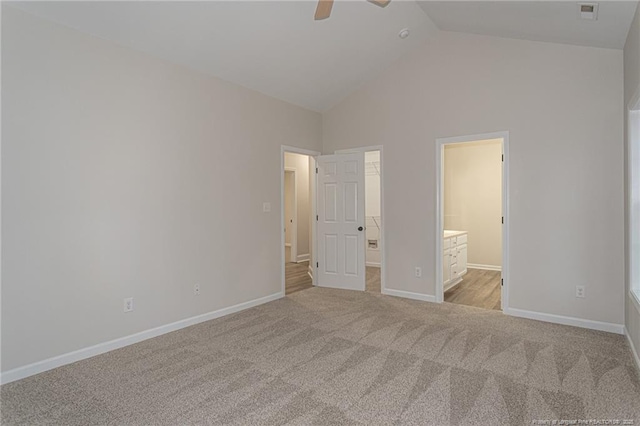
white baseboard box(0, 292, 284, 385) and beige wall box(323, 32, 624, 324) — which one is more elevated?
beige wall box(323, 32, 624, 324)

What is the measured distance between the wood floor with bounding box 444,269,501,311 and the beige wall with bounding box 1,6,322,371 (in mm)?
2781

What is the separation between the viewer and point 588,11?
293 cm

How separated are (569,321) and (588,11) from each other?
117 inches

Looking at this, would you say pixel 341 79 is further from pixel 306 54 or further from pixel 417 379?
pixel 417 379

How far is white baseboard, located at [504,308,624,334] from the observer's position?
3.58 meters

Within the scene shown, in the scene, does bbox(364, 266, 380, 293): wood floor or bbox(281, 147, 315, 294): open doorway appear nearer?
bbox(364, 266, 380, 293): wood floor

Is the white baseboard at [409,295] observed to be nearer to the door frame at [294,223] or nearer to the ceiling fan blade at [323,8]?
the door frame at [294,223]

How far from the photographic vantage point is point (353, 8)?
12.0 ft

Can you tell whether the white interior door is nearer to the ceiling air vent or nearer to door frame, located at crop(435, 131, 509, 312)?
door frame, located at crop(435, 131, 509, 312)

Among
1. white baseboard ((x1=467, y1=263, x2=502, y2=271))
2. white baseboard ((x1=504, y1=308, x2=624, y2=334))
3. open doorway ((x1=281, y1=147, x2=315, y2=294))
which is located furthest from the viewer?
open doorway ((x1=281, y1=147, x2=315, y2=294))

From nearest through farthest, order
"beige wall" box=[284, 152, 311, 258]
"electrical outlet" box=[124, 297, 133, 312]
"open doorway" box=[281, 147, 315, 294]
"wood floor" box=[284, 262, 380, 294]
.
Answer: "electrical outlet" box=[124, 297, 133, 312], "wood floor" box=[284, 262, 380, 294], "open doorway" box=[281, 147, 315, 294], "beige wall" box=[284, 152, 311, 258]

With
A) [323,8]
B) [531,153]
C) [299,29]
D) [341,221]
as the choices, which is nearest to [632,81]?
[531,153]

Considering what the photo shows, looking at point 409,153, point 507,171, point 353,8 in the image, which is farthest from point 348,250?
point 353,8

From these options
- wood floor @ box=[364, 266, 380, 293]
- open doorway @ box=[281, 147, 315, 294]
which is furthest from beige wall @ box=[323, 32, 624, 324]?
open doorway @ box=[281, 147, 315, 294]
